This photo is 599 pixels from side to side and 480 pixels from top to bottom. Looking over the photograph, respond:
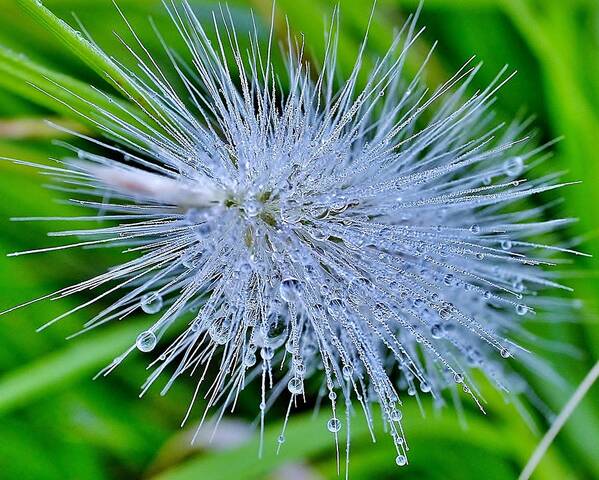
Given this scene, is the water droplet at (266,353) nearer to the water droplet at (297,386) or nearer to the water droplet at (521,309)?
the water droplet at (297,386)

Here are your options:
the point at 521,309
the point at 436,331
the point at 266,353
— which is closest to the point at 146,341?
the point at 266,353

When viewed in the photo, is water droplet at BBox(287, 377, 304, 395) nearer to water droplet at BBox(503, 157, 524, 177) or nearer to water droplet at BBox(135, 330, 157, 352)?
water droplet at BBox(135, 330, 157, 352)

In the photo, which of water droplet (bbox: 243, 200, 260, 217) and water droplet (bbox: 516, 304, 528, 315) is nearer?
water droplet (bbox: 243, 200, 260, 217)

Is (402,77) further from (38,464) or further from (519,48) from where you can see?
(38,464)

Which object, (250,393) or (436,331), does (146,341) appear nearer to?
(436,331)

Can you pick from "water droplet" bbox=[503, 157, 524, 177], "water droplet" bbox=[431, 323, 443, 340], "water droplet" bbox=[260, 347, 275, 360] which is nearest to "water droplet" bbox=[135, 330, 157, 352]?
"water droplet" bbox=[260, 347, 275, 360]

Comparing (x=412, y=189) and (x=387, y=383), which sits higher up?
(x=412, y=189)

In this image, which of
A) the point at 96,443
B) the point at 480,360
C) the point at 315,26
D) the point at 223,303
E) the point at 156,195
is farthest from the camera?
the point at 96,443

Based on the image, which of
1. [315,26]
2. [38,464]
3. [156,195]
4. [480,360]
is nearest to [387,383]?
[480,360]
